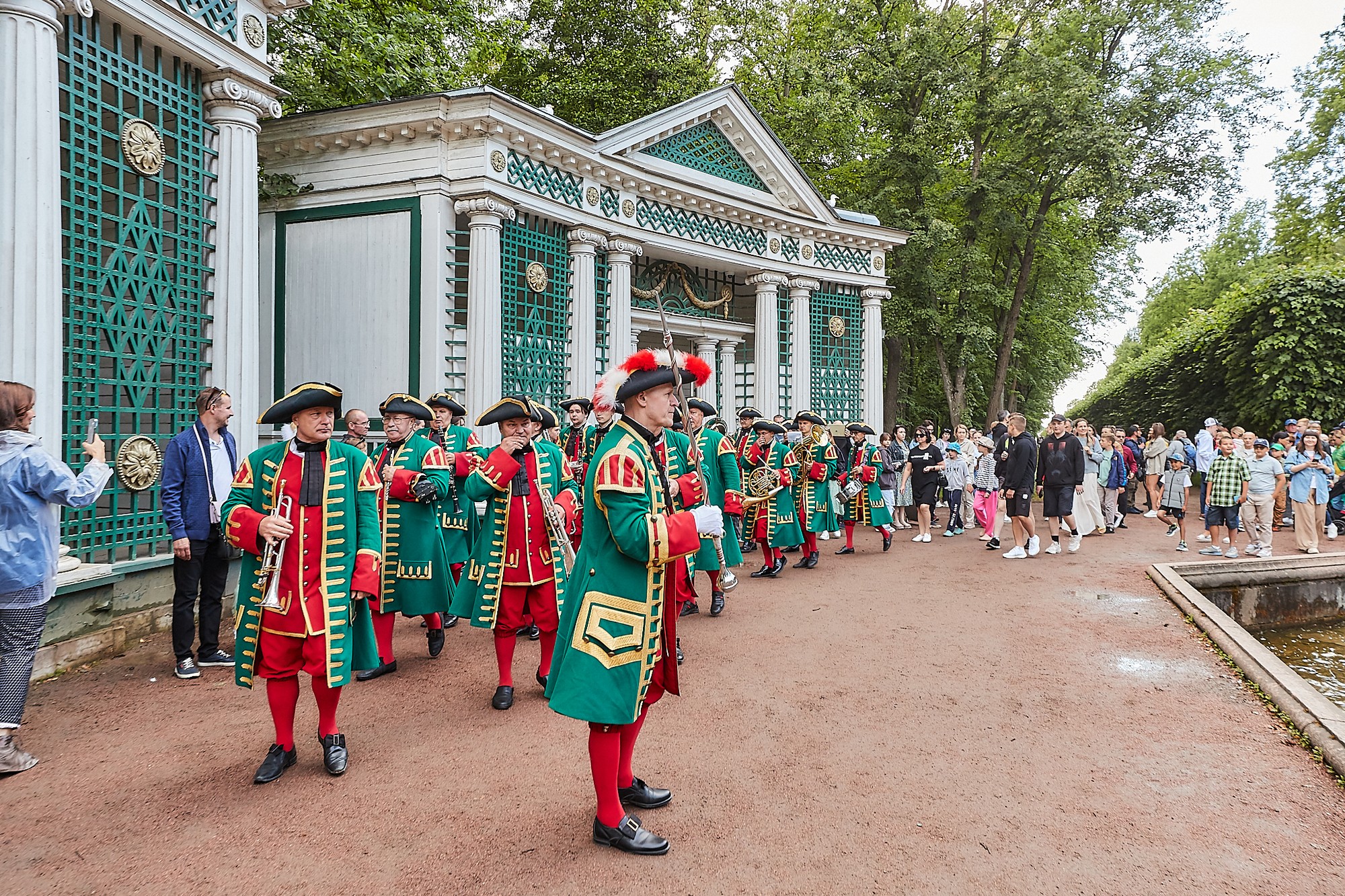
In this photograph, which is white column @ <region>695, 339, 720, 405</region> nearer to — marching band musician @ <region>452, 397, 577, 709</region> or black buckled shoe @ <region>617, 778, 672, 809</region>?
marching band musician @ <region>452, 397, 577, 709</region>

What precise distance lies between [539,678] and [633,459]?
2759mm

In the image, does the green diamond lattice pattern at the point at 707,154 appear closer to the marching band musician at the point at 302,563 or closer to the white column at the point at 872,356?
the white column at the point at 872,356

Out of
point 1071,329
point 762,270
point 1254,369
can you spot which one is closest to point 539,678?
point 762,270

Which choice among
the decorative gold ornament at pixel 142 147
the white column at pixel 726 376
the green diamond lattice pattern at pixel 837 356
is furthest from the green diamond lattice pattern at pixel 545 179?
the green diamond lattice pattern at pixel 837 356

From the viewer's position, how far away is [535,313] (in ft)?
38.4

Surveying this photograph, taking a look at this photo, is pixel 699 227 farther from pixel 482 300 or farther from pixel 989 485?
pixel 989 485

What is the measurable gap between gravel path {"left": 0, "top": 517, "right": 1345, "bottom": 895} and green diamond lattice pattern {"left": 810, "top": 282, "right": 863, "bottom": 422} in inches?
412

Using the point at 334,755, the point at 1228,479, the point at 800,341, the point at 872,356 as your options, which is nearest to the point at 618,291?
the point at 800,341

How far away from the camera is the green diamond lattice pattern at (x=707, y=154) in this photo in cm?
1397

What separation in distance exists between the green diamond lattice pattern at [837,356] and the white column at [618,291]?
4.95 meters

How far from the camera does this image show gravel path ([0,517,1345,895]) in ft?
10.4

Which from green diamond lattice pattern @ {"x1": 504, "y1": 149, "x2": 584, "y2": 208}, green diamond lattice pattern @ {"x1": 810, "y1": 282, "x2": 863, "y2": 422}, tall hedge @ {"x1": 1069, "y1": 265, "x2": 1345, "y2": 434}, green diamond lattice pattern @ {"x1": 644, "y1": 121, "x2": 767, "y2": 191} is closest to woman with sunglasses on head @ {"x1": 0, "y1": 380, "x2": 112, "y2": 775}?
green diamond lattice pattern @ {"x1": 504, "y1": 149, "x2": 584, "y2": 208}

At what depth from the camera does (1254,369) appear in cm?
1845

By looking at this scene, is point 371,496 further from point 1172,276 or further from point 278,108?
point 1172,276
